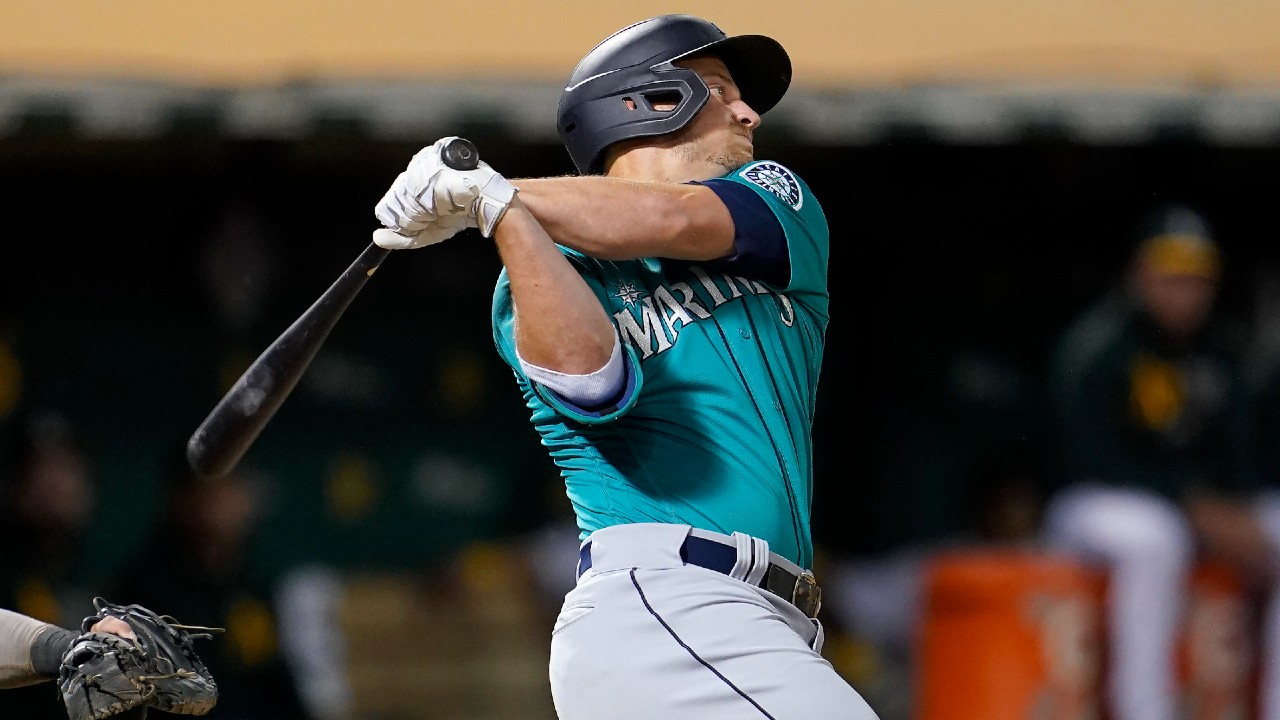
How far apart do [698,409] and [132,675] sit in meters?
0.97

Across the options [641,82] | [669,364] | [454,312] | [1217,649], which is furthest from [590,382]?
[454,312]

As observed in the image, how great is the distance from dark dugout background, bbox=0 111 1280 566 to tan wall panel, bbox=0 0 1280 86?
0.32 metres

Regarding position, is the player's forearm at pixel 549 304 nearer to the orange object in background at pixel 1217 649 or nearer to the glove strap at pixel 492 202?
the glove strap at pixel 492 202

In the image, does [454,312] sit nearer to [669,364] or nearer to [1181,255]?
[1181,255]

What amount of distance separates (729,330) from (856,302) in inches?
185

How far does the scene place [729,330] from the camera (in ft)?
9.21

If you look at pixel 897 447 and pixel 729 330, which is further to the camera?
pixel 897 447

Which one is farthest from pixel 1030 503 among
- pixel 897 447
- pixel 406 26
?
pixel 406 26

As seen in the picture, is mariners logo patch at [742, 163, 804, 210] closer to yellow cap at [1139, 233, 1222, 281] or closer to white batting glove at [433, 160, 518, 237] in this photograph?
white batting glove at [433, 160, 518, 237]

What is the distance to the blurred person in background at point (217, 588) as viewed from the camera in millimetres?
5660

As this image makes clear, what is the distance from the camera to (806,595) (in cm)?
280

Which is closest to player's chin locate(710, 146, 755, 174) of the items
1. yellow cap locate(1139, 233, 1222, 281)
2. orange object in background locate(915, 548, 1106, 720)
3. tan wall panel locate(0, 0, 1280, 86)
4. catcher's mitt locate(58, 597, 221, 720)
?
catcher's mitt locate(58, 597, 221, 720)

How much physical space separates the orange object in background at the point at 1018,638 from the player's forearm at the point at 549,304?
366 cm

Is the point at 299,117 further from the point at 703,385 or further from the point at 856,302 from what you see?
the point at 703,385
